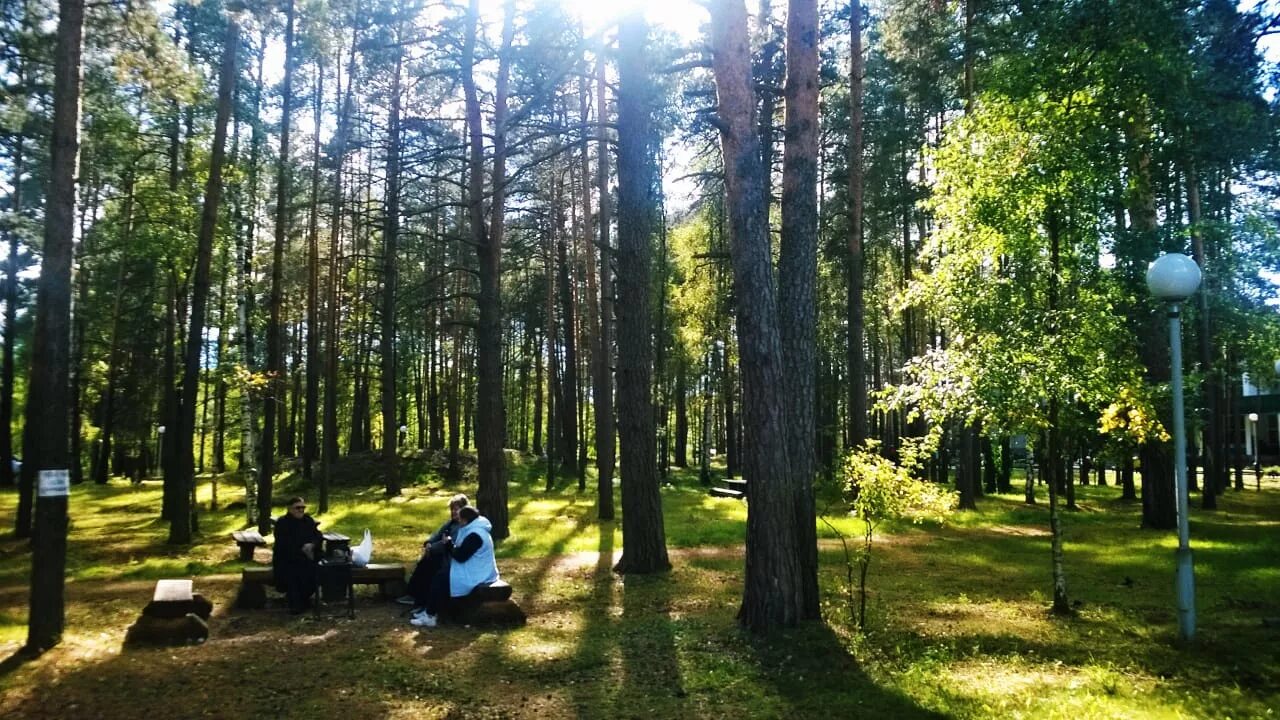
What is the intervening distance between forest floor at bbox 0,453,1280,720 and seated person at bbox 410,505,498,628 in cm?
35

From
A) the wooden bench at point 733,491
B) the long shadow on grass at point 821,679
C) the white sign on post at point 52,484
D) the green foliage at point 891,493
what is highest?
the white sign on post at point 52,484

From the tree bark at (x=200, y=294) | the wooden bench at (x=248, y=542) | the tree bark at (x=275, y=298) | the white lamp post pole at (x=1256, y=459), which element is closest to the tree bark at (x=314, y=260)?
the tree bark at (x=275, y=298)

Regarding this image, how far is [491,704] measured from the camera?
603cm

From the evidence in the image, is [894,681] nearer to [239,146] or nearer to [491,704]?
[491,704]

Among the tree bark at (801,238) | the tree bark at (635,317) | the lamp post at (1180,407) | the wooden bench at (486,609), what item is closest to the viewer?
the lamp post at (1180,407)

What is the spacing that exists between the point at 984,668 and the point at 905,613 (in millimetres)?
2333

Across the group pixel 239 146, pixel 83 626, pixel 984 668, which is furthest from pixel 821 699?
pixel 239 146

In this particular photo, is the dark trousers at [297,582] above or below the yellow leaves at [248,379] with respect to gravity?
below

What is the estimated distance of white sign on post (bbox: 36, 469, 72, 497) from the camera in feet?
24.4

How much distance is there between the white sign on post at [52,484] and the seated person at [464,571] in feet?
11.6

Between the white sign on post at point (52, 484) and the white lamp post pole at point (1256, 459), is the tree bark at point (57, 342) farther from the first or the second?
the white lamp post pole at point (1256, 459)

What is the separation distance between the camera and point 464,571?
29.0ft

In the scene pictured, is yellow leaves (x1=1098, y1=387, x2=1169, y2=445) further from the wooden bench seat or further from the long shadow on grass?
the wooden bench seat

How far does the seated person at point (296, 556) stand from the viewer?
9.36m
